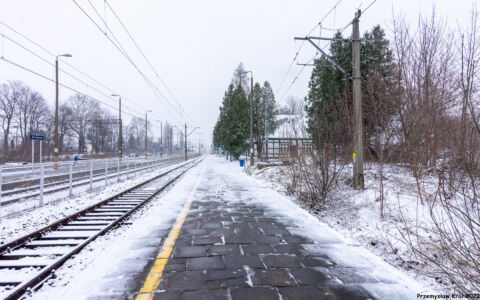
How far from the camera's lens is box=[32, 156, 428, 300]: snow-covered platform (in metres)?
2.75

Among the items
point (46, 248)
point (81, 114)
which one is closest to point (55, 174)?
point (46, 248)

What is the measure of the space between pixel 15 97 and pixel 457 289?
208 ft

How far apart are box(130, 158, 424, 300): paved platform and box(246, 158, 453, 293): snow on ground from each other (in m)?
0.41

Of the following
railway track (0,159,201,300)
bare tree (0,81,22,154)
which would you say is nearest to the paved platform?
railway track (0,159,201,300)

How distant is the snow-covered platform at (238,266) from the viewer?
108 inches

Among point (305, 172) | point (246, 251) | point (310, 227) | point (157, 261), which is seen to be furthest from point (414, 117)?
point (157, 261)

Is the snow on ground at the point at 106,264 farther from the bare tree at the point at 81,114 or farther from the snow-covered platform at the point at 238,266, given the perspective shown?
the bare tree at the point at 81,114

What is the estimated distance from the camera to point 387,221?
573 centimetres

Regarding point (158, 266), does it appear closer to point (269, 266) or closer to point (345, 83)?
point (269, 266)

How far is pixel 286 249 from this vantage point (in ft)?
13.2

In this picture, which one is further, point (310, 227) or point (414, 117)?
point (414, 117)

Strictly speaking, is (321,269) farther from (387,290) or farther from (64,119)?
(64,119)

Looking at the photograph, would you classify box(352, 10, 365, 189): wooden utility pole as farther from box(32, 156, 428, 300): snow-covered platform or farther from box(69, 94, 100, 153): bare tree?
box(69, 94, 100, 153): bare tree

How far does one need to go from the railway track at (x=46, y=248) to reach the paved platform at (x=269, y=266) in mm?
1490
